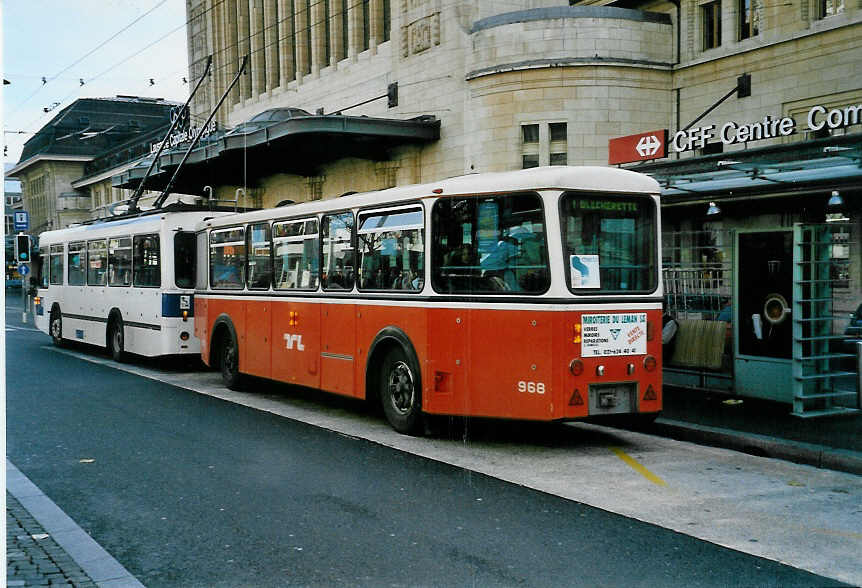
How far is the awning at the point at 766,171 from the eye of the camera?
36.8 feet

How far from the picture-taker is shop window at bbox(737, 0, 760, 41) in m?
22.1

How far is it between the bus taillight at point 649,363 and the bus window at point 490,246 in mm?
1422

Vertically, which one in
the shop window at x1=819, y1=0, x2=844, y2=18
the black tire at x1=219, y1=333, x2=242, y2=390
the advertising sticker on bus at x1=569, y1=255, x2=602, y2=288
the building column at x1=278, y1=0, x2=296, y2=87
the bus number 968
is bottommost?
the black tire at x1=219, y1=333, x2=242, y2=390

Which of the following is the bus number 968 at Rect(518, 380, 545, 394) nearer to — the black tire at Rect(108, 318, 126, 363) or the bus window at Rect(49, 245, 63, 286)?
the black tire at Rect(108, 318, 126, 363)

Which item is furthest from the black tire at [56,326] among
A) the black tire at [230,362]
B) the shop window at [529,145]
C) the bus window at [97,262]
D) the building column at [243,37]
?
the building column at [243,37]

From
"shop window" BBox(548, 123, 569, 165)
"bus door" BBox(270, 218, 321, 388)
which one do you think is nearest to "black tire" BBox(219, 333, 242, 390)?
"bus door" BBox(270, 218, 321, 388)

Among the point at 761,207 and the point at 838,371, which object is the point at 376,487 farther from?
the point at 761,207

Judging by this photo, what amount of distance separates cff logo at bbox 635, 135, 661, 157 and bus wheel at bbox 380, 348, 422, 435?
8.23 meters

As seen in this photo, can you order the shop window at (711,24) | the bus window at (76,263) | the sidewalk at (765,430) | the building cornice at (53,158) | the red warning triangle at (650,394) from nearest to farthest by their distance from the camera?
the sidewalk at (765,430) < the red warning triangle at (650,394) < the bus window at (76,263) < the shop window at (711,24) < the building cornice at (53,158)

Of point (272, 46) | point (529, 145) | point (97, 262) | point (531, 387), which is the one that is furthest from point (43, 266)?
point (531, 387)

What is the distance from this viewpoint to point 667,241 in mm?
16844

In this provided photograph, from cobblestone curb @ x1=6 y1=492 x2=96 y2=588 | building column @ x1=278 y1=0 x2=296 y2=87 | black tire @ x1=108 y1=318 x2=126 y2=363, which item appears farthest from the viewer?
building column @ x1=278 y1=0 x2=296 y2=87

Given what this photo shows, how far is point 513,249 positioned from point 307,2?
28371 millimetres

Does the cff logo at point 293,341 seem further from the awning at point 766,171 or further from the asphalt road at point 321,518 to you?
the awning at point 766,171
